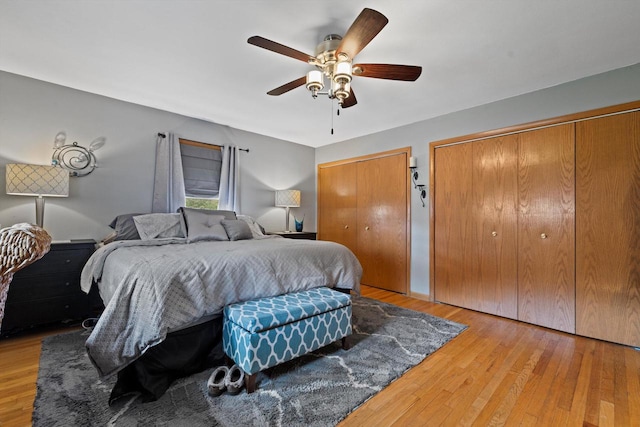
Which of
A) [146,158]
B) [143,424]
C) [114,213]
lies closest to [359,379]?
[143,424]

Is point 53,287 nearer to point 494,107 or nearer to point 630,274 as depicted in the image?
point 494,107

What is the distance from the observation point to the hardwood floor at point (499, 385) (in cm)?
154

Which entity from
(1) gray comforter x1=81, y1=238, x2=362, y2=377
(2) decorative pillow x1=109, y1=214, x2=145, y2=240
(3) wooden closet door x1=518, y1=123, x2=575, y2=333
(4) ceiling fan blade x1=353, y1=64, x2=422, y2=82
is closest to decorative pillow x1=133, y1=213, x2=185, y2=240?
(2) decorative pillow x1=109, y1=214, x2=145, y2=240

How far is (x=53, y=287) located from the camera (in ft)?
8.36

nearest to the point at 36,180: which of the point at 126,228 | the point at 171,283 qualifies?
the point at 126,228

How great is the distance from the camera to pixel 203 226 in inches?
119

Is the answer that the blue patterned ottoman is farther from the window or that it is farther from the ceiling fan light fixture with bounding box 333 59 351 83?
the window

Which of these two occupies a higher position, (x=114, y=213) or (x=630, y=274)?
(x=114, y=213)

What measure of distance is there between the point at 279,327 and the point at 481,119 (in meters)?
3.17

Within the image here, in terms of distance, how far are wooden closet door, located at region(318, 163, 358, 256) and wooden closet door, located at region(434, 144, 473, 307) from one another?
1.39 metres

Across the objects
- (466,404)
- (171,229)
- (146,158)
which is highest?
(146,158)

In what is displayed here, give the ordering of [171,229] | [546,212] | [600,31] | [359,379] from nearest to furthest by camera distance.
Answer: [359,379], [600,31], [546,212], [171,229]

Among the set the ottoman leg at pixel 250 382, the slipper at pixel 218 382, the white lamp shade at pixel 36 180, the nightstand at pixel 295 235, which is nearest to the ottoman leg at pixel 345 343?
the ottoman leg at pixel 250 382

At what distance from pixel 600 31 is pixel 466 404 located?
2.65 metres
